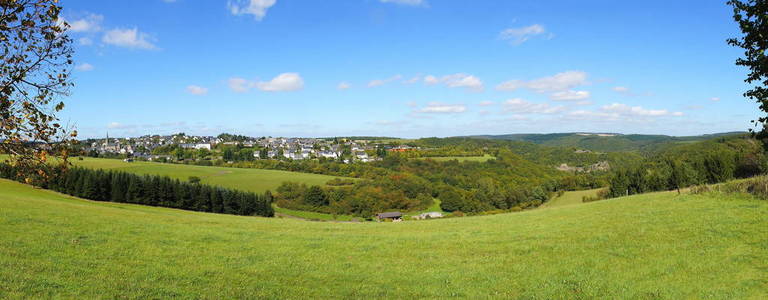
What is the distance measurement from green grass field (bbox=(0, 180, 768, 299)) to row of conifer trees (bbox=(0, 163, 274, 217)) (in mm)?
60620

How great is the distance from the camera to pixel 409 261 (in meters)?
15.8

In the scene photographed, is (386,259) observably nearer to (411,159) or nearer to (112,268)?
(112,268)

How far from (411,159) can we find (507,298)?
17775cm

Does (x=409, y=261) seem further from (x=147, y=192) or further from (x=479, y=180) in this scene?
A: (x=479, y=180)

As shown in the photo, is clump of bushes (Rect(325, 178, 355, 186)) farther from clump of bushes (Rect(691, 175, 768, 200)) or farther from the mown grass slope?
clump of bushes (Rect(691, 175, 768, 200))

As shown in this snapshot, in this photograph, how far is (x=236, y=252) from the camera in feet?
55.8

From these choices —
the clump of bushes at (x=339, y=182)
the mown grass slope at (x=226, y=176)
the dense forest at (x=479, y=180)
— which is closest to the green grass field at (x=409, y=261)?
the dense forest at (x=479, y=180)

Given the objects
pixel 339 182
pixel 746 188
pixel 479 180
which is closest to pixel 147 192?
pixel 339 182

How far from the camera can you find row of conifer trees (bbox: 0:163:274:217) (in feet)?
243

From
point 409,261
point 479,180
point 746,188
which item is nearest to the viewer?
point 409,261

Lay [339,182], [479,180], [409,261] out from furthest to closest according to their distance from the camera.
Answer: [479,180]
[339,182]
[409,261]

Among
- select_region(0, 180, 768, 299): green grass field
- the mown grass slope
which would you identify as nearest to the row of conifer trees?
the mown grass slope

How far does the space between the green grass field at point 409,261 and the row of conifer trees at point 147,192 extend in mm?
60620

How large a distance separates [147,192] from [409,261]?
7568 cm
